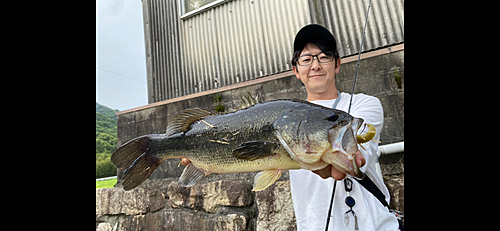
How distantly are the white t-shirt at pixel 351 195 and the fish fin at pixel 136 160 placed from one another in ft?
3.90

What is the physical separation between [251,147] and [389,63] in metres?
2.59

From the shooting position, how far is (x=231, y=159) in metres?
1.67

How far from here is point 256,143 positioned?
154cm

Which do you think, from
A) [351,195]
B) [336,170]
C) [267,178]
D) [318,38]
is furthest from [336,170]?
[318,38]

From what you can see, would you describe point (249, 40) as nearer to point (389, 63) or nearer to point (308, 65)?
point (389, 63)

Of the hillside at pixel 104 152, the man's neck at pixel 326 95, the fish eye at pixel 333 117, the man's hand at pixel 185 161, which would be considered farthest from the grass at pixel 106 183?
the fish eye at pixel 333 117

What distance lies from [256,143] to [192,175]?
0.55 m

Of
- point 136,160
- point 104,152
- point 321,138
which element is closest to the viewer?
point 321,138

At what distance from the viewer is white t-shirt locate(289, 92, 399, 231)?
2.01 metres

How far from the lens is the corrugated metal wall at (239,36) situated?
4008 mm

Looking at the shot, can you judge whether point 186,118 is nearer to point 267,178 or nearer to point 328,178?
point 267,178

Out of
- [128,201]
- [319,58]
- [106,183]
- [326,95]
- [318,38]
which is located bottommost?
[128,201]

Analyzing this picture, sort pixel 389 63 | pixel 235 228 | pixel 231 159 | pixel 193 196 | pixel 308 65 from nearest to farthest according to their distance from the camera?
pixel 231 159
pixel 308 65
pixel 389 63
pixel 235 228
pixel 193 196

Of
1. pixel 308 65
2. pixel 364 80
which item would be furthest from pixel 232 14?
pixel 308 65
